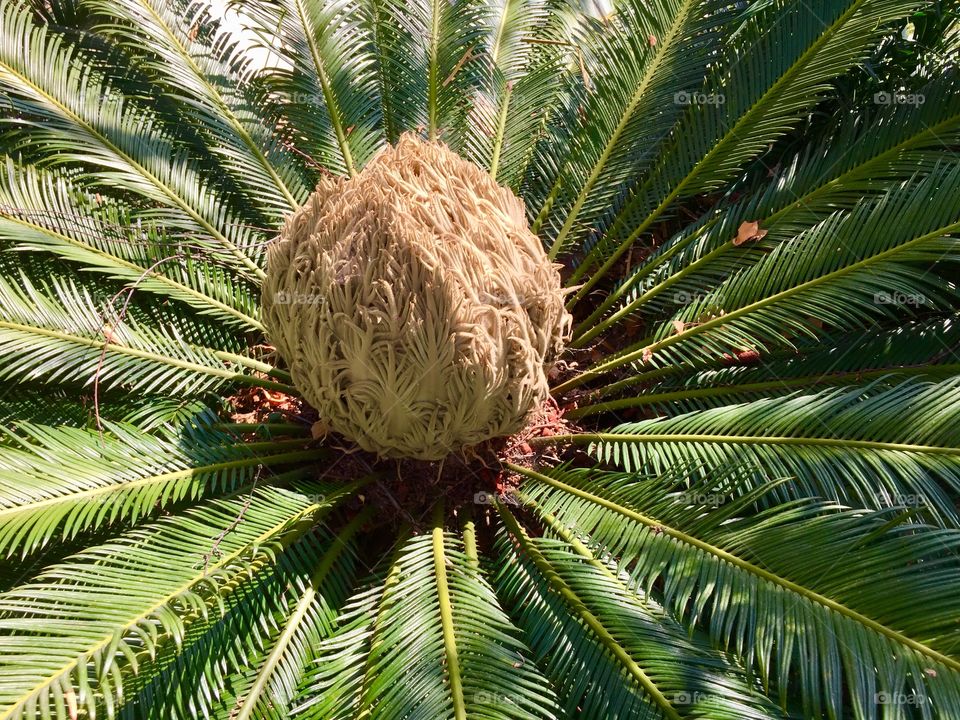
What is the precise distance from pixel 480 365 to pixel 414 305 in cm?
25

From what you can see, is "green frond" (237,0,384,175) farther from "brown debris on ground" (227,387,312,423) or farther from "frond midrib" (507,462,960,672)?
"frond midrib" (507,462,960,672)

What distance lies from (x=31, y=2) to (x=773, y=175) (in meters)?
2.99

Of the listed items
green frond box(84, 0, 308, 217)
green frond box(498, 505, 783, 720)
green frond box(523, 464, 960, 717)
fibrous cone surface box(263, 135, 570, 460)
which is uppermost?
green frond box(84, 0, 308, 217)

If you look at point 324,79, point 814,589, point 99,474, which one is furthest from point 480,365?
point 324,79

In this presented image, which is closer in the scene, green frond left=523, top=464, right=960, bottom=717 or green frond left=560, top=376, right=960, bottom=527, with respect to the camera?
green frond left=523, top=464, right=960, bottom=717

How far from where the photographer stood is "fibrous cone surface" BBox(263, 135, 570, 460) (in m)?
1.93

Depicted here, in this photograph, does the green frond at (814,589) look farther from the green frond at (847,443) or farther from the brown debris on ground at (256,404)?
the brown debris on ground at (256,404)

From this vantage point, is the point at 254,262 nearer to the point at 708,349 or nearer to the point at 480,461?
the point at 480,461

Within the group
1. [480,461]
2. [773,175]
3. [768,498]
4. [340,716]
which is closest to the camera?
[340,716]

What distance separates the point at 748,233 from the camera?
2.58 meters

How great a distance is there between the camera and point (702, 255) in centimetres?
275

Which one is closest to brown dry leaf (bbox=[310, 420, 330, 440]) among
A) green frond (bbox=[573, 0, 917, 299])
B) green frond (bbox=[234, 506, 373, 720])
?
green frond (bbox=[234, 506, 373, 720])

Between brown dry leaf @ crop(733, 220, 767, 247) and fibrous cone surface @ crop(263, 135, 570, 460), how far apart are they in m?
0.79

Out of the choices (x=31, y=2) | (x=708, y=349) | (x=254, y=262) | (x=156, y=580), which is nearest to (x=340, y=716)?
(x=156, y=580)
